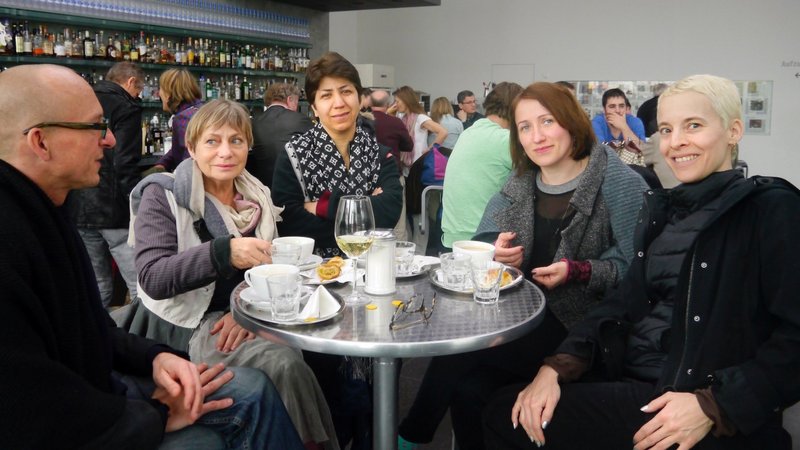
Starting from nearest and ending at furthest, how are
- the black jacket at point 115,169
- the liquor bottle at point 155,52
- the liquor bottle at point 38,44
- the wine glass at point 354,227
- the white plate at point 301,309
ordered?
the white plate at point 301,309
the wine glass at point 354,227
the black jacket at point 115,169
the liquor bottle at point 38,44
the liquor bottle at point 155,52

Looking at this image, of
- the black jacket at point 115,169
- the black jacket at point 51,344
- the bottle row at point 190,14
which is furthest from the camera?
the bottle row at point 190,14

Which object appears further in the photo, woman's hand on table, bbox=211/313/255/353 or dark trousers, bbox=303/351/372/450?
dark trousers, bbox=303/351/372/450

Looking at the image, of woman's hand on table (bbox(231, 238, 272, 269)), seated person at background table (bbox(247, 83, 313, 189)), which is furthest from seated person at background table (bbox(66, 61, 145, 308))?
woman's hand on table (bbox(231, 238, 272, 269))

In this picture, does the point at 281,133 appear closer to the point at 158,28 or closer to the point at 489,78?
the point at 158,28

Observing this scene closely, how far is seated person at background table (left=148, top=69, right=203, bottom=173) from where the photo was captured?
15.1 feet

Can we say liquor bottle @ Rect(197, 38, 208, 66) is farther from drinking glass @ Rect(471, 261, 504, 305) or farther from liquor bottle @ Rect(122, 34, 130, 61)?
drinking glass @ Rect(471, 261, 504, 305)

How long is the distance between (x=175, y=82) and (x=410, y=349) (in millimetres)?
4035

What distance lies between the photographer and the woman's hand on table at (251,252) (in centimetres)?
197

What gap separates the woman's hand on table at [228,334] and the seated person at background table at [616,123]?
4604mm

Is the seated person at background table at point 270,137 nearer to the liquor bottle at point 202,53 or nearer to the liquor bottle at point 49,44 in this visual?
the liquor bottle at point 49,44

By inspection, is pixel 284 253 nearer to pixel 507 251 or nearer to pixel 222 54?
pixel 507 251

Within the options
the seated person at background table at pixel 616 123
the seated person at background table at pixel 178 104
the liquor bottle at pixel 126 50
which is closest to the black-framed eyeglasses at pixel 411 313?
the seated person at background table at pixel 178 104

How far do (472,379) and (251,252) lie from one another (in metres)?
0.86

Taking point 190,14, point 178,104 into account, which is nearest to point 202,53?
point 190,14
